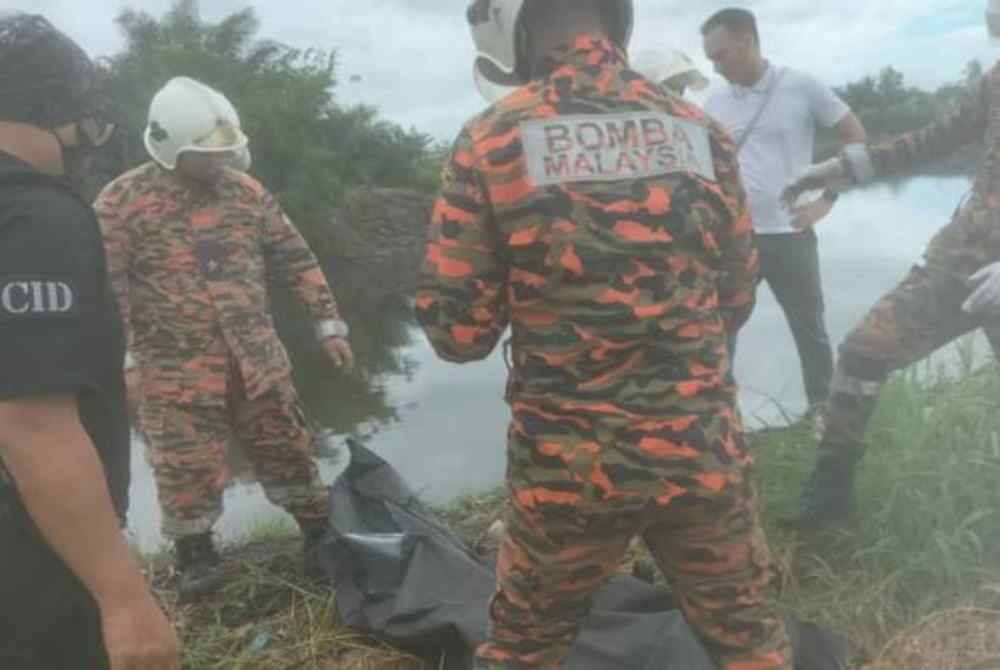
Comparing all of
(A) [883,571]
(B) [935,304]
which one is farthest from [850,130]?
(A) [883,571]

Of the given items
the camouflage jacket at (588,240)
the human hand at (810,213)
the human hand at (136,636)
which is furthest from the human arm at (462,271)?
the human hand at (810,213)

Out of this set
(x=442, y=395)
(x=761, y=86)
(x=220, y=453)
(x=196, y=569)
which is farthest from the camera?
(x=442, y=395)

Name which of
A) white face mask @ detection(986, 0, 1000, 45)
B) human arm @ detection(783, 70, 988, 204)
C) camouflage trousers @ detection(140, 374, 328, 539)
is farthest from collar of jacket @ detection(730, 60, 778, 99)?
camouflage trousers @ detection(140, 374, 328, 539)

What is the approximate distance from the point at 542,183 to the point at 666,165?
23 centimetres

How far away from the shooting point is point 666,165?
173 cm

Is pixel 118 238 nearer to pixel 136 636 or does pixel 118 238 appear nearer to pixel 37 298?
pixel 37 298

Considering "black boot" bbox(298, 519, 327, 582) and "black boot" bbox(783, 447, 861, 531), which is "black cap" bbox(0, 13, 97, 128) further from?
"black boot" bbox(783, 447, 861, 531)

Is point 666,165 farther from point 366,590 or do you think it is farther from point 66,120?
point 366,590

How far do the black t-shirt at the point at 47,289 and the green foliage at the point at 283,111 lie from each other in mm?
19384

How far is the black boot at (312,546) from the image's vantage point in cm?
354

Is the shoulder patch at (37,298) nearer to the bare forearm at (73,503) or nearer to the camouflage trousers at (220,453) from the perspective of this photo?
the bare forearm at (73,503)

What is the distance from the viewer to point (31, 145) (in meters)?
1.45

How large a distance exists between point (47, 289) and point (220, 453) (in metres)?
2.20

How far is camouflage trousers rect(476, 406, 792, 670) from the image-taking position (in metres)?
1.74
